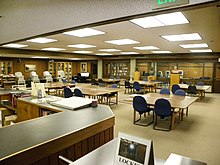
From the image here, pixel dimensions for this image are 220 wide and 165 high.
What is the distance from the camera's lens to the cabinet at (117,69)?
15.0 m

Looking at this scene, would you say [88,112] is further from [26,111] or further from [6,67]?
[6,67]

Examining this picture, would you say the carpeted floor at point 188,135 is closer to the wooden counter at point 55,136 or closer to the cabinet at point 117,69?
the wooden counter at point 55,136

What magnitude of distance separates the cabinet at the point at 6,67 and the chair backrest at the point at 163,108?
1256 centimetres

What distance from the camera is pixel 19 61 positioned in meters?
13.7

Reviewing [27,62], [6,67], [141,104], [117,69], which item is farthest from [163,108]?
[27,62]

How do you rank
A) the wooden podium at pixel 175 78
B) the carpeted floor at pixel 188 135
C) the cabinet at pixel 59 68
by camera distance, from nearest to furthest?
A: the carpeted floor at pixel 188 135 < the wooden podium at pixel 175 78 < the cabinet at pixel 59 68

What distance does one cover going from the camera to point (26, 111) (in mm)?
3090

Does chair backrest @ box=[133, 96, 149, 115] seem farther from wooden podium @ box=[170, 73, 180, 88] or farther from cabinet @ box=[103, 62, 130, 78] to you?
cabinet @ box=[103, 62, 130, 78]

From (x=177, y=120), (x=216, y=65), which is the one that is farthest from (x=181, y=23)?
(x=216, y=65)

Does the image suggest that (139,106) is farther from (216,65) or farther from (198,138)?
(216,65)

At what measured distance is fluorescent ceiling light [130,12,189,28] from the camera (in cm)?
319

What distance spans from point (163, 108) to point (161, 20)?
2.03 m

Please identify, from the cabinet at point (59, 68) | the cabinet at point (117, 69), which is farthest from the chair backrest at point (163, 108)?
the cabinet at point (59, 68)

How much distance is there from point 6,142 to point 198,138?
3774mm
